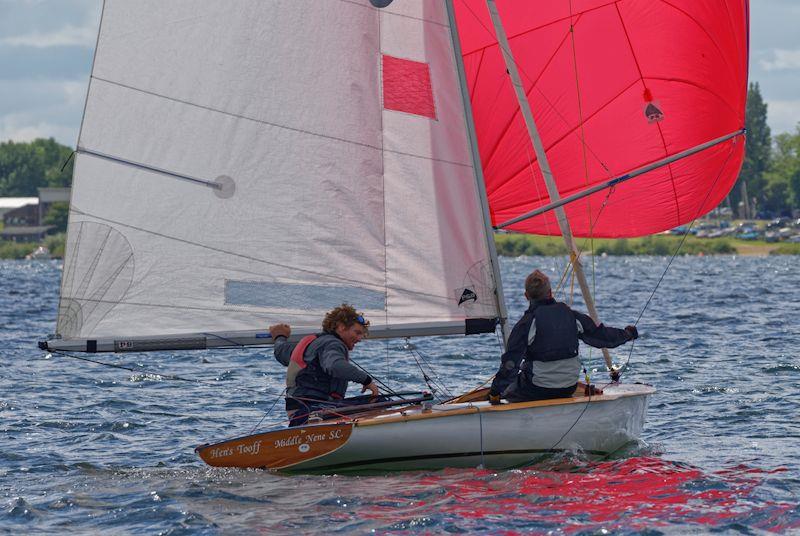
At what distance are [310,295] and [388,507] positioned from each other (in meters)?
2.48

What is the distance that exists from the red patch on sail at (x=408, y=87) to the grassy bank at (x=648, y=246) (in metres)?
99.3

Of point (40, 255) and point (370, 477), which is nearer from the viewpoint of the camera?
point (370, 477)

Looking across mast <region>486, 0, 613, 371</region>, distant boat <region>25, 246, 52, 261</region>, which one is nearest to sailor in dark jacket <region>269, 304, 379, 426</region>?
mast <region>486, 0, 613, 371</region>

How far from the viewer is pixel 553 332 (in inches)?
429

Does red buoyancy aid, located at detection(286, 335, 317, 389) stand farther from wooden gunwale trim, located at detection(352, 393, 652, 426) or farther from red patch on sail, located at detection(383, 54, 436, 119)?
red patch on sail, located at detection(383, 54, 436, 119)

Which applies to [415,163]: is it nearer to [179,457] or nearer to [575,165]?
[575,165]

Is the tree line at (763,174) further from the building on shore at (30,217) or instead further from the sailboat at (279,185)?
the sailboat at (279,185)

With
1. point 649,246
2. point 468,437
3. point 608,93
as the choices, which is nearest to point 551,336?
point 468,437

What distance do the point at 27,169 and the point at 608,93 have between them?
18748 cm

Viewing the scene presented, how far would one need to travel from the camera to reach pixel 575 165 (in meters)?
13.4

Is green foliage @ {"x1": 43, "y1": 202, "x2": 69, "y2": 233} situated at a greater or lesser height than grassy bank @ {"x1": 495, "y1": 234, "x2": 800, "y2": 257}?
greater

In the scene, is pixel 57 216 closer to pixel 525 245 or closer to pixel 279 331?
pixel 525 245

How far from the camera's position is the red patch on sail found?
11.6 metres

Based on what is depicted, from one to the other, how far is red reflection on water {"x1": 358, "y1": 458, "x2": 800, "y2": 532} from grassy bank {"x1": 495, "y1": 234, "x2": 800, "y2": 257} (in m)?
99.9
